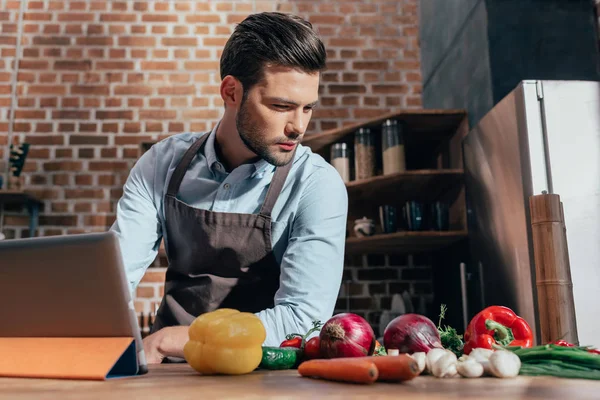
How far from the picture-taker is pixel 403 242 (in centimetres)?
282

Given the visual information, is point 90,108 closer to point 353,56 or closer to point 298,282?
point 353,56

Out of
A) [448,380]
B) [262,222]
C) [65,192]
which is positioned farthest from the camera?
[65,192]

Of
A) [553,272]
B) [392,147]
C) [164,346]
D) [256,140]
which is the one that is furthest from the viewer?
[392,147]

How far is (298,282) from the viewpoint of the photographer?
1362 millimetres

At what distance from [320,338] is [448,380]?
9.1 inches

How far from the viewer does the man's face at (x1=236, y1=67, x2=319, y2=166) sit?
145 centimetres

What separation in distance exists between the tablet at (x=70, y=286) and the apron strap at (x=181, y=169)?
88cm

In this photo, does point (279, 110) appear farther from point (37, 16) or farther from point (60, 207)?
point (37, 16)

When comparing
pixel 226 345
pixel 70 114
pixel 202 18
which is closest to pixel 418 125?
pixel 202 18

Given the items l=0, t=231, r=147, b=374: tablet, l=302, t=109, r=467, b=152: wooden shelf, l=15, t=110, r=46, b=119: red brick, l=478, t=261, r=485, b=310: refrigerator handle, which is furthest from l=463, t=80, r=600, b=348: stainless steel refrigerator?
l=15, t=110, r=46, b=119: red brick

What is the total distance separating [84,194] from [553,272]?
8.70 feet

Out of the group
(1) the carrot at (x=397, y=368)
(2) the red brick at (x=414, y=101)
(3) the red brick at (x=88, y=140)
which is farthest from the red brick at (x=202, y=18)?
(1) the carrot at (x=397, y=368)

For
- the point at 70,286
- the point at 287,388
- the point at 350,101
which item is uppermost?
the point at 350,101

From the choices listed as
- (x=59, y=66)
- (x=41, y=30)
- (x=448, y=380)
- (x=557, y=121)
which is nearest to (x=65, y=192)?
(x=59, y=66)
